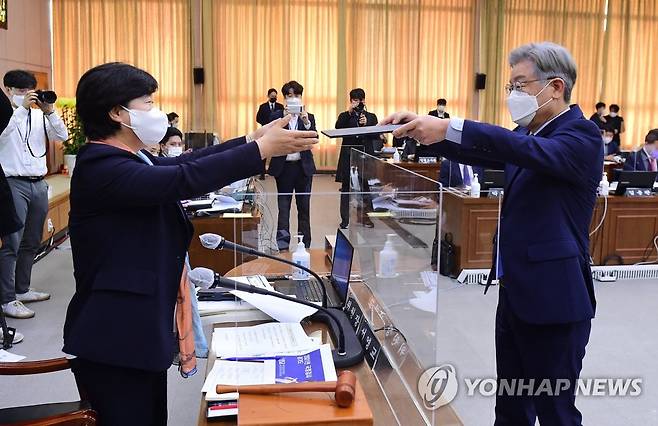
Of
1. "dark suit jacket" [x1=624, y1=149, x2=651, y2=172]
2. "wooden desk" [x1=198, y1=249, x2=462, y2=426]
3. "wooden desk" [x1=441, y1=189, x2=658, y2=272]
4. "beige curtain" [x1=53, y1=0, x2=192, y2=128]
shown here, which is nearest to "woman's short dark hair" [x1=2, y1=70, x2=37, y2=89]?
"wooden desk" [x1=198, y1=249, x2=462, y2=426]

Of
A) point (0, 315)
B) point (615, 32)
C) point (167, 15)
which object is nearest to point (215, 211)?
point (0, 315)

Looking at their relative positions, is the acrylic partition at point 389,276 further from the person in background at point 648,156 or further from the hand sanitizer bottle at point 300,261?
the person in background at point 648,156

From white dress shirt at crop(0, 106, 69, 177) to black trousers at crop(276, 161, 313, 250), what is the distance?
1584 mm

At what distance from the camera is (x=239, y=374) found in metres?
1.38

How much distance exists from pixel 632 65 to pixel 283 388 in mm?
11798

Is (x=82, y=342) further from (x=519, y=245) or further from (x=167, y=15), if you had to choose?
(x=167, y=15)

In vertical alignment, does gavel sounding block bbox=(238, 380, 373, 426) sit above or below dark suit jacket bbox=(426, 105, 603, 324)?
below

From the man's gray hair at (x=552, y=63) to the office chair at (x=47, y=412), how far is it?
1392mm

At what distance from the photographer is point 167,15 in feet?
31.5

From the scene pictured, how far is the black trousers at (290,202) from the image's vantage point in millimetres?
2928

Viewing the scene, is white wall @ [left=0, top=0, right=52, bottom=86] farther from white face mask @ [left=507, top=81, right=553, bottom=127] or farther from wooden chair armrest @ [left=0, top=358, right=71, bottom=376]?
white face mask @ [left=507, top=81, right=553, bottom=127]

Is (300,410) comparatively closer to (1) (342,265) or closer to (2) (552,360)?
(2) (552,360)

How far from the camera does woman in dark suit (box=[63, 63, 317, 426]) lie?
116cm

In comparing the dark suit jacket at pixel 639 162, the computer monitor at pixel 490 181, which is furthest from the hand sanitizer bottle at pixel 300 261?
the dark suit jacket at pixel 639 162
